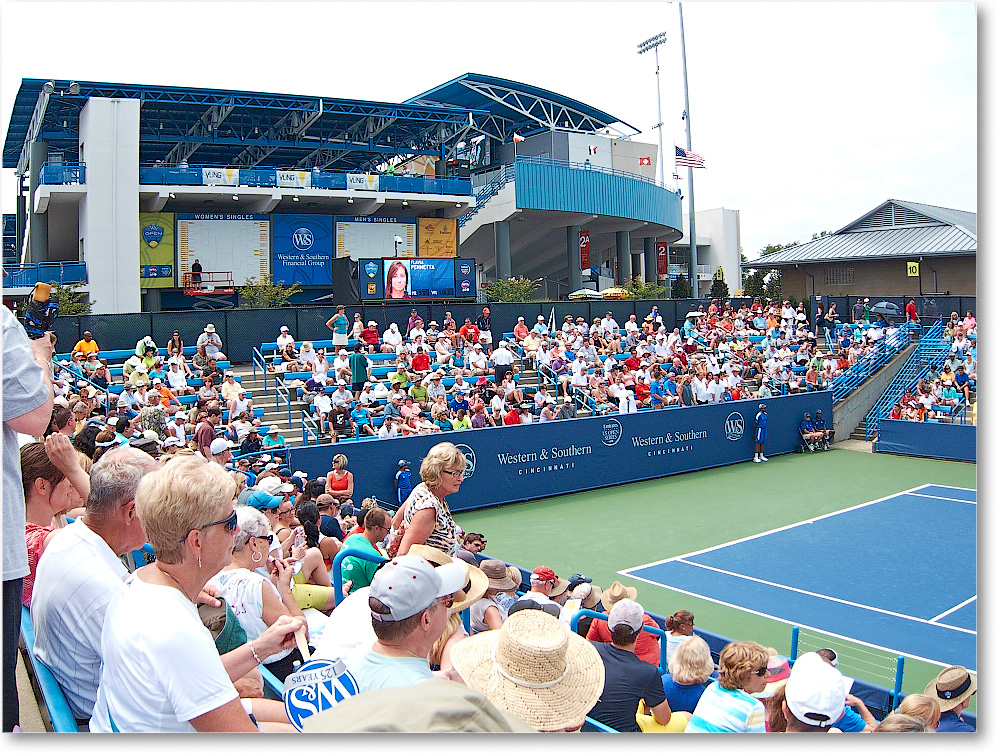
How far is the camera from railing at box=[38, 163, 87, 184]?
24094 mm

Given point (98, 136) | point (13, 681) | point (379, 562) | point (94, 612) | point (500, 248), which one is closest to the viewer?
point (94, 612)

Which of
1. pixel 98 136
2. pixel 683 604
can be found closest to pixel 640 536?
pixel 683 604

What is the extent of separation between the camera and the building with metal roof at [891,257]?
82.5 feet

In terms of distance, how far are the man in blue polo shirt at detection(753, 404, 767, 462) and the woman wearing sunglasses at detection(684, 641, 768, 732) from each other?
16494 millimetres

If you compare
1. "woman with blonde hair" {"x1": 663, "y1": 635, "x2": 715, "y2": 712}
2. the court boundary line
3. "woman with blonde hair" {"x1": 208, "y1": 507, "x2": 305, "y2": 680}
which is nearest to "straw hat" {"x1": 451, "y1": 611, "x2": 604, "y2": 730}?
"woman with blonde hair" {"x1": 208, "y1": 507, "x2": 305, "y2": 680}

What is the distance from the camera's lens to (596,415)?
18.7m

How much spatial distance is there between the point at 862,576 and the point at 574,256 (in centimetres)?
2708

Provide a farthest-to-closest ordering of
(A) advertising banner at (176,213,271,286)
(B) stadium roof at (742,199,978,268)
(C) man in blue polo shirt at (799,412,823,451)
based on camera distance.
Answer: (A) advertising banner at (176,213,271,286) → (B) stadium roof at (742,199,978,268) → (C) man in blue polo shirt at (799,412,823,451)

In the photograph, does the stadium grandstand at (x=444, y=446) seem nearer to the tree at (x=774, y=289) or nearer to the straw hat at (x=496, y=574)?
the straw hat at (x=496, y=574)

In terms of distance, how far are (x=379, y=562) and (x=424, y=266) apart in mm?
19793

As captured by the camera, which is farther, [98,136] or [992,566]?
[98,136]

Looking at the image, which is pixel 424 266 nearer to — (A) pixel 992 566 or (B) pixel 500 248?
(B) pixel 500 248

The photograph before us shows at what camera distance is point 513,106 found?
Answer: 36.9 meters

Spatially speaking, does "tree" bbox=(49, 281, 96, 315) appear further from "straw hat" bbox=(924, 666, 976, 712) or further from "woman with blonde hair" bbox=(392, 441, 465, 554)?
"straw hat" bbox=(924, 666, 976, 712)
